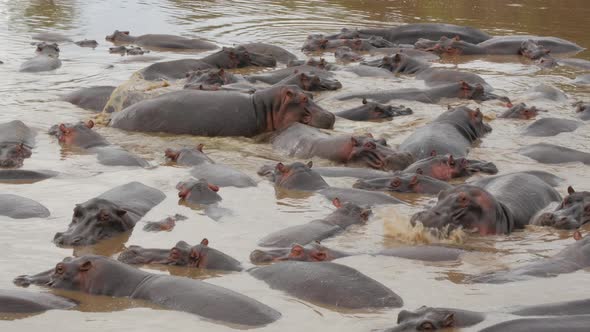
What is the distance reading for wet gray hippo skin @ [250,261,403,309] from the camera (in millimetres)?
5672

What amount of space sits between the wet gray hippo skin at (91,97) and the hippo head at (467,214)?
17.4ft

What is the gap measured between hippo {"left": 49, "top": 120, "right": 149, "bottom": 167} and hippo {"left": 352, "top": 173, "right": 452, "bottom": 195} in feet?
6.21

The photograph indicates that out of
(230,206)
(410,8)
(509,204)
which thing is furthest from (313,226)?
(410,8)

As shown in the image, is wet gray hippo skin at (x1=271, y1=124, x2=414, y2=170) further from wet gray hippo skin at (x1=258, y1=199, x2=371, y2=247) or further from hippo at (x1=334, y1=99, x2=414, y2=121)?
wet gray hippo skin at (x1=258, y1=199, x2=371, y2=247)

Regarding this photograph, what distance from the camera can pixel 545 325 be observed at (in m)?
4.75

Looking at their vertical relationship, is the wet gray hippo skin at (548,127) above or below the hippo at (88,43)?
above

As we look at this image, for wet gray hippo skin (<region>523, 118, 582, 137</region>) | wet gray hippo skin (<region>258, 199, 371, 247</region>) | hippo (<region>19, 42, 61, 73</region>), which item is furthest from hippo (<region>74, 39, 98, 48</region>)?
wet gray hippo skin (<region>258, 199, 371, 247</region>)

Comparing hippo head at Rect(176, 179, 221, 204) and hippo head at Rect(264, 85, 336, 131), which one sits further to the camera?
hippo head at Rect(264, 85, 336, 131)

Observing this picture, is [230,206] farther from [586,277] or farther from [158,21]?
[158,21]

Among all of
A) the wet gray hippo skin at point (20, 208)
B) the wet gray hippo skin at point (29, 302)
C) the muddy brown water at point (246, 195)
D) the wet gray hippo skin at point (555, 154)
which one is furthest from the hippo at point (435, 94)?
Result: the wet gray hippo skin at point (29, 302)

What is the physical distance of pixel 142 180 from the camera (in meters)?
8.55

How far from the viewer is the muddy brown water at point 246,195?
5.65 metres

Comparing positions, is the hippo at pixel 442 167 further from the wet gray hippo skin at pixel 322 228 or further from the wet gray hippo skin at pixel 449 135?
the wet gray hippo skin at pixel 322 228

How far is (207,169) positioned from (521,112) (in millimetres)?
4224
